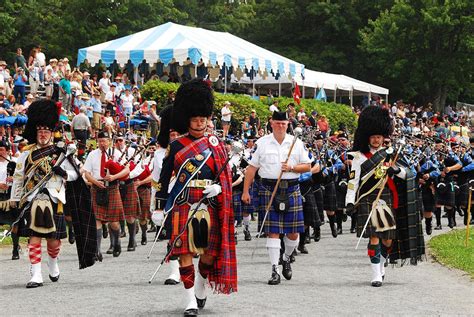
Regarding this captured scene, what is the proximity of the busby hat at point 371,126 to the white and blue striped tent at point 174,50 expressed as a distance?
16.5 m

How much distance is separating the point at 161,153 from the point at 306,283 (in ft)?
7.32

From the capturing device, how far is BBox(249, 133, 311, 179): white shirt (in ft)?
35.3

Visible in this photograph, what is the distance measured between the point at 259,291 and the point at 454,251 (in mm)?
4780

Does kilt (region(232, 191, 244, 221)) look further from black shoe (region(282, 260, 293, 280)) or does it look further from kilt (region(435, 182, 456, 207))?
black shoe (region(282, 260, 293, 280))

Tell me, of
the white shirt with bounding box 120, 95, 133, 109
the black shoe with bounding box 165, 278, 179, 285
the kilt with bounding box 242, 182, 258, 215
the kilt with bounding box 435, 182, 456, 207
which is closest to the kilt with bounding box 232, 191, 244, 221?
the kilt with bounding box 242, 182, 258, 215

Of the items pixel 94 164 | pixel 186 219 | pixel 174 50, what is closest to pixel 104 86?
pixel 174 50

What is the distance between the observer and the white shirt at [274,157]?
35.3 feet

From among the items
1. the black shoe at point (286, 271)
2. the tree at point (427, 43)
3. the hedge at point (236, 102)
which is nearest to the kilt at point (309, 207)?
the black shoe at point (286, 271)

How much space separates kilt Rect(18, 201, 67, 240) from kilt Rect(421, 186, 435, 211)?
8.97 metres

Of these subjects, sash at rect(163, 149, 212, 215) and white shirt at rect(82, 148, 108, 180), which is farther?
white shirt at rect(82, 148, 108, 180)

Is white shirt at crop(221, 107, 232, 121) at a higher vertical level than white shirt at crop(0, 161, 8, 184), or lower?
higher

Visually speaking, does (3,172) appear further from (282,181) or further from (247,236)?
(282,181)

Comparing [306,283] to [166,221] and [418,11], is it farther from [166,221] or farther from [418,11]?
[418,11]

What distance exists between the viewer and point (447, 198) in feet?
60.0
